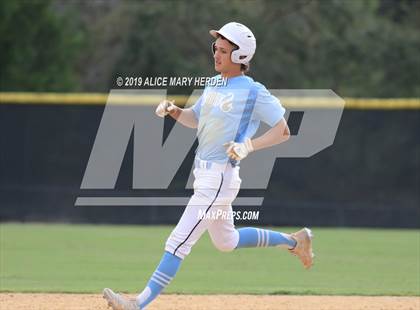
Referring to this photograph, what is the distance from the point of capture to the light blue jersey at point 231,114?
23.2 feet

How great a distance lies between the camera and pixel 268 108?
281 inches

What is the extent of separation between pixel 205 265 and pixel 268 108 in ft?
19.1

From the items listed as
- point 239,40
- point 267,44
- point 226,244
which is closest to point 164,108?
point 239,40

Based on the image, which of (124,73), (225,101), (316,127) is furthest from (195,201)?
(124,73)

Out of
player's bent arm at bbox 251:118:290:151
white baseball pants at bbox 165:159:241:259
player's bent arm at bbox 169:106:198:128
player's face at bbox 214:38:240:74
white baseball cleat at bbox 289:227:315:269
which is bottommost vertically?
white baseball cleat at bbox 289:227:315:269

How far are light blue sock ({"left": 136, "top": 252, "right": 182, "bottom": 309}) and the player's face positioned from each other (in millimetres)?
1477

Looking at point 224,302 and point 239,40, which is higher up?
point 239,40

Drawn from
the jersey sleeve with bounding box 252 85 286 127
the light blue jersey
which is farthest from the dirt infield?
the jersey sleeve with bounding box 252 85 286 127

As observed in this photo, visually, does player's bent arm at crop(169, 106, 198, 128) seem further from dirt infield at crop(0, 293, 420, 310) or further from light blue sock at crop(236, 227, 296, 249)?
dirt infield at crop(0, 293, 420, 310)

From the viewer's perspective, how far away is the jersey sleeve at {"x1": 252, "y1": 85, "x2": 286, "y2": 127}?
Answer: 280 inches

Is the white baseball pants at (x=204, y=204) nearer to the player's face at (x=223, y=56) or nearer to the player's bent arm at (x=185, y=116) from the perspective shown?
the player's bent arm at (x=185, y=116)

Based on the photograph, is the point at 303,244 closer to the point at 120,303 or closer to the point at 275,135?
the point at 275,135

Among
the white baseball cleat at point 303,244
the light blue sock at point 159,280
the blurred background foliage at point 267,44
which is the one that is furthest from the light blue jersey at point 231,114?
the blurred background foliage at point 267,44

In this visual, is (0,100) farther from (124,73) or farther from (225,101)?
(225,101)
